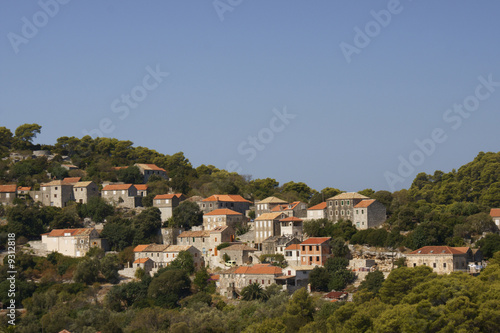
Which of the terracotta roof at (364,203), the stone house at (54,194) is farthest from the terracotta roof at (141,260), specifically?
the terracotta roof at (364,203)

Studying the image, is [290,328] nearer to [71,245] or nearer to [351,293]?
[351,293]

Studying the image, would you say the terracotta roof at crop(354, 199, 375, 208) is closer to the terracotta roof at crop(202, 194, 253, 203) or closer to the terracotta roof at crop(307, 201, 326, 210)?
the terracotta roof at crop(307, 201, 326, 210)

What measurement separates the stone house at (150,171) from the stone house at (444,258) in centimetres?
3806

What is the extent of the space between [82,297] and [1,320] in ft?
19.9

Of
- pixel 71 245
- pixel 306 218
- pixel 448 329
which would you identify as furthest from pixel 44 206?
pixel 448 329

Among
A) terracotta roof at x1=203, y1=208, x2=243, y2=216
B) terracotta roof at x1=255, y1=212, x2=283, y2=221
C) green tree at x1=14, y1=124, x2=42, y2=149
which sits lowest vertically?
terracotta roof at x1=255, y1=212, x2=283, y2=221

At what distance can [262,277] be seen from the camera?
194ft

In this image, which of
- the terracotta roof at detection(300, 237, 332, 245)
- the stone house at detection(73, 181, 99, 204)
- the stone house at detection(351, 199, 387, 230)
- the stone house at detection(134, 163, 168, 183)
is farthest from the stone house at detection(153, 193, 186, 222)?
the stone house at detection(351, 199, 387, 230)

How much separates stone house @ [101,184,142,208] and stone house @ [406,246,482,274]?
3163 cm

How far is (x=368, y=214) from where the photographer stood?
6525 cm

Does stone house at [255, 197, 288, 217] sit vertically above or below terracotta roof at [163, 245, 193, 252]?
above

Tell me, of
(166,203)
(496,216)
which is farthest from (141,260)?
(496,216)

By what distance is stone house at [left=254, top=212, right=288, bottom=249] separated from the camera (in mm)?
67250

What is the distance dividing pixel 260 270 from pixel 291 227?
8050 mm
